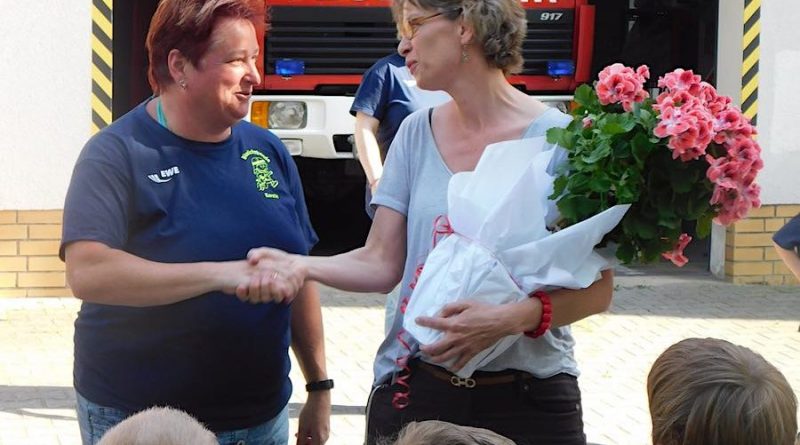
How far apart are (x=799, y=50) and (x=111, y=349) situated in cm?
806

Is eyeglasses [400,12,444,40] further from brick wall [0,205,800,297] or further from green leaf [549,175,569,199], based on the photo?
brick wall [0,205,800,297]

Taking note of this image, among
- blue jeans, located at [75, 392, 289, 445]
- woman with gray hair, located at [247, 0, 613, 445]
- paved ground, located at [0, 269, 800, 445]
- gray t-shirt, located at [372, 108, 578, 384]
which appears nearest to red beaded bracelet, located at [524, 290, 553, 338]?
woman with gray hair, located at [247, 0, 613, 445]

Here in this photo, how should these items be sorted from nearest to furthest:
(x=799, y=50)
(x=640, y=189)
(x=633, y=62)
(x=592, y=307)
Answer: (x=640, y=189), (x=592, y=307), (x=799, y=50), (x=633, y=62)

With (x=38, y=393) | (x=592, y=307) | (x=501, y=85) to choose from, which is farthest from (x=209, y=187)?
(x=38, y=393)

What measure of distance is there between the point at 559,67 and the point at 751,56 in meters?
1.48

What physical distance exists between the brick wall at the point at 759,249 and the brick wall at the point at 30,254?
5071 millimetres

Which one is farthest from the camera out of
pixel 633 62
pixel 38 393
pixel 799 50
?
pixel 633 62

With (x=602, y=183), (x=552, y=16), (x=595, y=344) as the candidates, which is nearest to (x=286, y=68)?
(x=552, y=16)

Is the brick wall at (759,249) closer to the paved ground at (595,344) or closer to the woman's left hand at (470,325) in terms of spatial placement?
the paved ground at (595,344)

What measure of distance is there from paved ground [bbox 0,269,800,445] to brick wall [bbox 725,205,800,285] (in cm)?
17

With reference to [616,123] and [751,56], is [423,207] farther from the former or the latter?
[751,56]

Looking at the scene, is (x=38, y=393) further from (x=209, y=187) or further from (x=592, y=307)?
(x=592, y=307)

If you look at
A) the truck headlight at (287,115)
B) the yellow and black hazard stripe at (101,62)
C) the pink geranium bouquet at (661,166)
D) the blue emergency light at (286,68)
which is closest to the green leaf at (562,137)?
the pink geranium bouquet at (661,166)

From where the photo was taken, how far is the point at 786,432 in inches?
108
